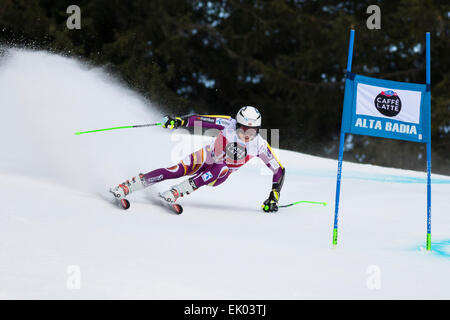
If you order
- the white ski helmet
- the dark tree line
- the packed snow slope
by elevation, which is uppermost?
the dark tree line

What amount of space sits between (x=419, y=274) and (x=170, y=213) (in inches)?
94.9

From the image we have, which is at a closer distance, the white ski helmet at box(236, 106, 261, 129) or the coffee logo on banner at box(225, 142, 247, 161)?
the white ski helmet at box(236, 106, 261, 129)

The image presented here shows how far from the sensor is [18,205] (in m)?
5.27

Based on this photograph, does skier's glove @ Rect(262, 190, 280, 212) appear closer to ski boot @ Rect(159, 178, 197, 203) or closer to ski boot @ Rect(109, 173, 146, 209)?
ski boot @ Rect(159, 178, 197, 203)

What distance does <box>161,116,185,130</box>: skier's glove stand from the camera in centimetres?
605

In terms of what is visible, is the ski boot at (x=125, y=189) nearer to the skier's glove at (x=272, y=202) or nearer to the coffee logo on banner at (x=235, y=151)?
the coffee logo on banner at (x=235, y=151)

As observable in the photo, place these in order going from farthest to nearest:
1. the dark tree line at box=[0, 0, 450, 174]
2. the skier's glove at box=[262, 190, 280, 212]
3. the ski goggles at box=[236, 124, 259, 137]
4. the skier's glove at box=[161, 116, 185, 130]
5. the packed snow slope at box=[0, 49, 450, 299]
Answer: the dark tree line at box=[0, 0, 450, 174], the skier's glove at box=[262, 190, 280, 212], the ski goggles at box=[236, 124, 259, 137], the skier's glove at box=[161, 116, 185, 130], the packed snow slope at box=[0, 49, 450, 299]

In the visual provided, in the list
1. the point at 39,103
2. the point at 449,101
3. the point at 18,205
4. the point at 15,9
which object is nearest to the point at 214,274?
the point at 18,205

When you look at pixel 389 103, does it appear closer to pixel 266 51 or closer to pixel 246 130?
pixel 246 130

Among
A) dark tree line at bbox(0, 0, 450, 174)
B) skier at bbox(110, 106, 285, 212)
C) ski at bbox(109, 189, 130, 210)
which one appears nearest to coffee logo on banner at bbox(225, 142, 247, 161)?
skier at bbox(110, 106, 285, 212)

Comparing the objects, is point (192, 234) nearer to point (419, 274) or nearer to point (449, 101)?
point (419, 274)

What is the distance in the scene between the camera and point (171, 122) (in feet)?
20.0

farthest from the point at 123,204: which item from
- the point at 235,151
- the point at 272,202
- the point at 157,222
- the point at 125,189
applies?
the point at 272,202

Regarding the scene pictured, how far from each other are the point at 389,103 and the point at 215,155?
1.91 meters
